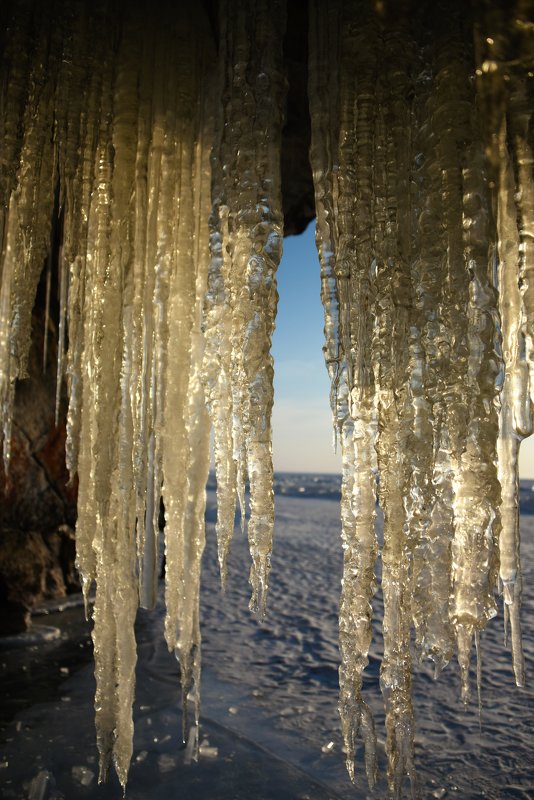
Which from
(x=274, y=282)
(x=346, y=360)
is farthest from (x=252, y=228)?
(x=346, y=360)

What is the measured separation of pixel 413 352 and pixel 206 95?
1.36 meters

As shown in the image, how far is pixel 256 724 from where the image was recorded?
11.0 ft

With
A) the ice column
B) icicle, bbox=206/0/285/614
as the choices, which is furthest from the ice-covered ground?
icicle, bbox=206/0/285/614

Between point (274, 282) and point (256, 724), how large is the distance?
276cm

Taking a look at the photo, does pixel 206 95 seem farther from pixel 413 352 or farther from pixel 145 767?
pixel 145 767

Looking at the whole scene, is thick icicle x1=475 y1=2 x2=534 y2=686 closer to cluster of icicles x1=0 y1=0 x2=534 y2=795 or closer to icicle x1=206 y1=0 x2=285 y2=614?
cluster of icicles x1=0 y1=0 x2=534 y2=795

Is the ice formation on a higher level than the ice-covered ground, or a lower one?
higher

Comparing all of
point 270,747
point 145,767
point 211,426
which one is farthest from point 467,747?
point 211,426

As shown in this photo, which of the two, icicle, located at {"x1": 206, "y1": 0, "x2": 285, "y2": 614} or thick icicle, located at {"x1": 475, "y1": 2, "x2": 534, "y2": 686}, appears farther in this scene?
icicle, located at {"x1": 206, "y1": 0, "x2": 285, "y2": 614}

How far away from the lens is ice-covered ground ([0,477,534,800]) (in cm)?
266

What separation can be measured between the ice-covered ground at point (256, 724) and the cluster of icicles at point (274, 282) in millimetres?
899

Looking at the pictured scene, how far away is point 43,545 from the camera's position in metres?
5.55

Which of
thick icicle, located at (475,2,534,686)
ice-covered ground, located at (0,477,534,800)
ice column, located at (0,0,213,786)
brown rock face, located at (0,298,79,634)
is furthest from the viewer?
Answer: brown rock face, located at (0,298,79,634)

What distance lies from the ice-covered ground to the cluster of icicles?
0.90 m
